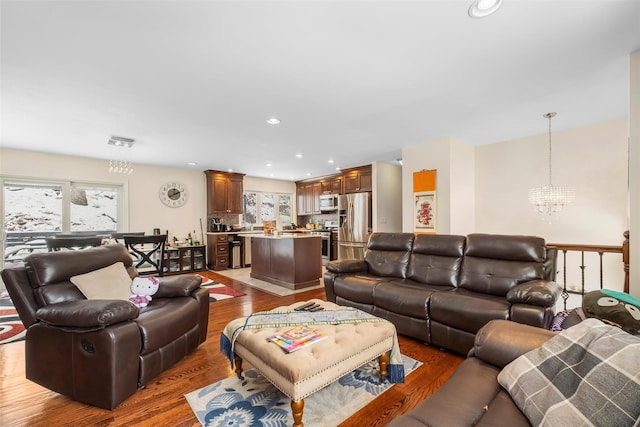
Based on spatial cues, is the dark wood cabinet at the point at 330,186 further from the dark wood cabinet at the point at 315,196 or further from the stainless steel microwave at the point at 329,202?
the stainless steel microwave at the point at 329,202

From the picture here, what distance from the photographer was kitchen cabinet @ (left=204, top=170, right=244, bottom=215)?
6793mm

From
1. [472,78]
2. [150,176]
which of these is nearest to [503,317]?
[472,78]

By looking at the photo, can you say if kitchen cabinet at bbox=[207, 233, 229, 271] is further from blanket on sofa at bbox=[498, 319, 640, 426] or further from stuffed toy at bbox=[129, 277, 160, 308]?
blanket on sofa at bbox=[498, 319, 640, 426]

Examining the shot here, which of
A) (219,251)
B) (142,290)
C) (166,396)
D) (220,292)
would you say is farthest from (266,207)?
(166,396)

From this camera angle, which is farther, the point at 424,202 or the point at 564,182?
the point at 424,202

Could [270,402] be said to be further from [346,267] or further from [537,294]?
[537,294]

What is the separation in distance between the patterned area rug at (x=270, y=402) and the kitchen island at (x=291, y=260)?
2.64 metres

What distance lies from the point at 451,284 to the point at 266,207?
20.3 feet

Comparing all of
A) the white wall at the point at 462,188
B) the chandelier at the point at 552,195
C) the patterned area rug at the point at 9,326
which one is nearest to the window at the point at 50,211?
the patterned area rug at the point at 9,326

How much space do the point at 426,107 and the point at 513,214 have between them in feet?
9.17

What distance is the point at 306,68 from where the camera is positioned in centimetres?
230

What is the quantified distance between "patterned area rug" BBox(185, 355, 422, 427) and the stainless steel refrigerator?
4237 millimetres

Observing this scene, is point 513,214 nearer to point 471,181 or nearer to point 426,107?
point 471,181

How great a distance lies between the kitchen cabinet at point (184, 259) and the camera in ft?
19.8
